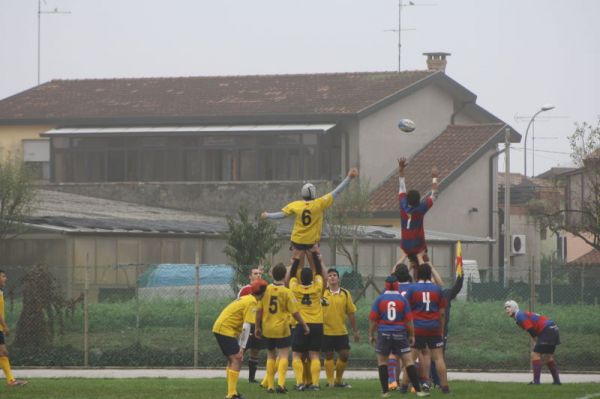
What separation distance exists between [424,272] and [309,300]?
216cm

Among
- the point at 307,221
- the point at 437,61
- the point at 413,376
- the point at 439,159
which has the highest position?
the point at 437,61

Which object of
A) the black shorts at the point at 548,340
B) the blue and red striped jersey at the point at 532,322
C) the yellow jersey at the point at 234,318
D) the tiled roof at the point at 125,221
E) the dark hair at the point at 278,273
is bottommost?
the black shorts at the point at 548,340

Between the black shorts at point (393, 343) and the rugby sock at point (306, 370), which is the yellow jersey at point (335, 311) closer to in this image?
the rugby sock at point (306, 370)

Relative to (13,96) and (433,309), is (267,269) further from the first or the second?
(13,96)

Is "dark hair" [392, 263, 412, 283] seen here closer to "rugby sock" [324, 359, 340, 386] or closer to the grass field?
the grass field

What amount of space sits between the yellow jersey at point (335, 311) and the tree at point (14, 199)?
2394 centimetres

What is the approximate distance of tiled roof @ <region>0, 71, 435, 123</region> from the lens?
65.2 m

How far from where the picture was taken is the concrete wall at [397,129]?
6372 cm

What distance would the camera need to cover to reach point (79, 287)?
146ft

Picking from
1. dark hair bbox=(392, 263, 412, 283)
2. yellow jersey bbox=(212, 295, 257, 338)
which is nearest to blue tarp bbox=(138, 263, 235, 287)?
dark hair bbox=(392, 263, 412, 283)

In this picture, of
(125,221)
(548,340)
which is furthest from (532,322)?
Result: (125,221)

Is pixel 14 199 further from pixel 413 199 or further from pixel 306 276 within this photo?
pixel 413 199

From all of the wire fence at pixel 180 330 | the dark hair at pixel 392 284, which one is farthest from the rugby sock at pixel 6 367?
the dark hair at pixel 392 284

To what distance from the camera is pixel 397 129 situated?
65.2m
